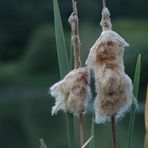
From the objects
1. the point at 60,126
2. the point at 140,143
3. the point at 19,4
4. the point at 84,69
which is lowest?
the point at 19,4

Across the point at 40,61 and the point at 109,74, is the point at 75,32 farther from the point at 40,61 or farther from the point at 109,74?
the point at 40,61

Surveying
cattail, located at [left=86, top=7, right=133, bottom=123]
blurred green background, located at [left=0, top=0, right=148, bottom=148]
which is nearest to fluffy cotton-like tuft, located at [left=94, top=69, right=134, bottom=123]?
cattail, located at [left=86, top=7, right=133, bottom=123]

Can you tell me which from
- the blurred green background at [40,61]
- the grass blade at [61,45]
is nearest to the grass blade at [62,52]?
the grass blade at [61,45]

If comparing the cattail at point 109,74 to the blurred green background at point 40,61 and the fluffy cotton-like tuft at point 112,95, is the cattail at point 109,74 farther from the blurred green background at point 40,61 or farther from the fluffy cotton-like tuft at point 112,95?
the blurred green background at point 40,61

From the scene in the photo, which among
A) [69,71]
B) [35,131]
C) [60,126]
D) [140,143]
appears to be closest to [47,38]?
[60,126]

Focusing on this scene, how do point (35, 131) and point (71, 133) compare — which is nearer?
point (71, 133)

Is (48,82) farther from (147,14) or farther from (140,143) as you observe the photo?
(140,143)
